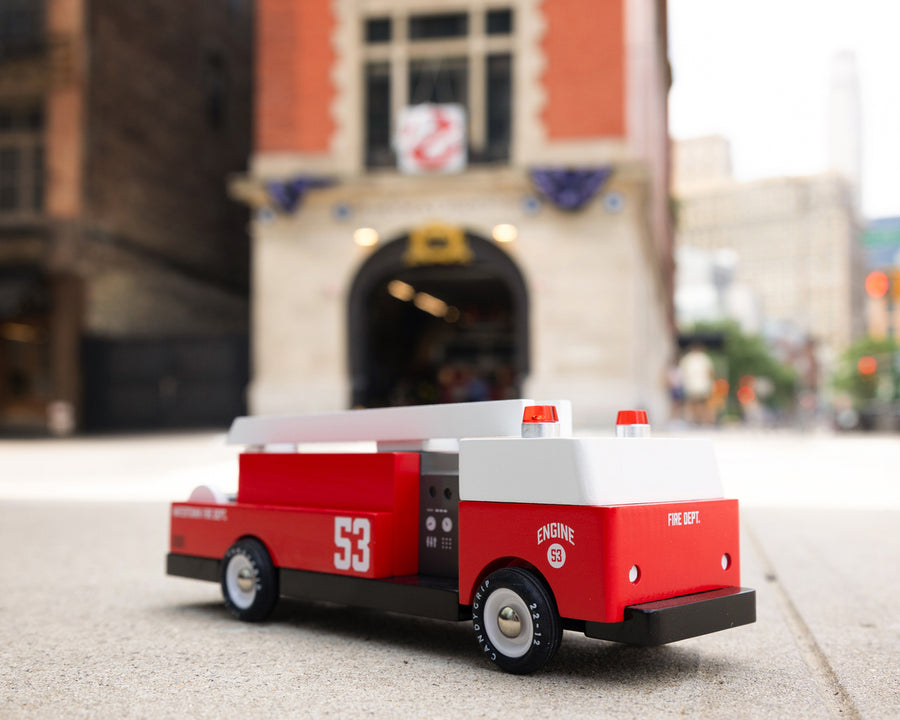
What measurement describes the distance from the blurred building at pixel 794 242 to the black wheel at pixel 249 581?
6938 inches

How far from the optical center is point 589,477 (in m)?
3.85

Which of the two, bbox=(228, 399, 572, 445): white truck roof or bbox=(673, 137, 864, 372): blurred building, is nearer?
bbox=(228, 399, 572, 445): white truck roof

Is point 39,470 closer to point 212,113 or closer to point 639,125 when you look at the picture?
point 639,125

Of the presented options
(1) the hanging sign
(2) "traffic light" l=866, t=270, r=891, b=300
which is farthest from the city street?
(2) "traffic light" l=866, t=270, r=891, b=300

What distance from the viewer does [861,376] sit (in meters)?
105

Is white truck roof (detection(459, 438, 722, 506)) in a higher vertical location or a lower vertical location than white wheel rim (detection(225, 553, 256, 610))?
higher

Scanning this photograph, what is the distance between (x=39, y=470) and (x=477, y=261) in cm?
1099

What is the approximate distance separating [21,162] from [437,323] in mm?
13488

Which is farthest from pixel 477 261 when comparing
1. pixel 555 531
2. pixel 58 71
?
pixel 555 531

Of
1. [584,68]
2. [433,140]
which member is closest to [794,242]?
[584,68]

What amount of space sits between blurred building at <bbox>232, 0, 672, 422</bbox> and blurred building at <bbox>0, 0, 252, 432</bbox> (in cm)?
503

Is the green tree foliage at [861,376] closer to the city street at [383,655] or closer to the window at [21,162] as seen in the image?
the window at [21,162]

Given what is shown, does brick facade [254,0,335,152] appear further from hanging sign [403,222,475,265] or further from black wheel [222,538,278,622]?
black wheel [222,538,278,622]

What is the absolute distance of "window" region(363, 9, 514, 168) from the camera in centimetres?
2369
